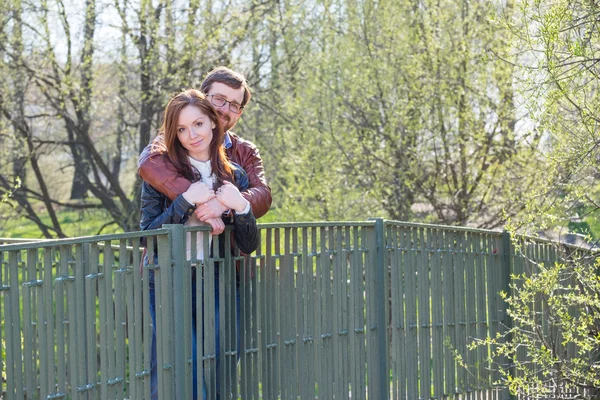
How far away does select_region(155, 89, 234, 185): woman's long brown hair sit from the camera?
14.2 ft

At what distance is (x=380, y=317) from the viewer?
17.8 feet

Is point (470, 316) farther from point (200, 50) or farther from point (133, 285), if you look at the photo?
point (200, 50)

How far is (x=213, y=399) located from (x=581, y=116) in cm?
231

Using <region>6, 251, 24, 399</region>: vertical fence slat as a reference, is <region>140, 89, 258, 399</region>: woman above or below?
above

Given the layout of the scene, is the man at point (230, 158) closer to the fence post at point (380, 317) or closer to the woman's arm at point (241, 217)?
the woman's arm at point (241, 217)

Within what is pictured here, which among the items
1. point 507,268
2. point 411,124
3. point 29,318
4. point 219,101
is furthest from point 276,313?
point 411,124

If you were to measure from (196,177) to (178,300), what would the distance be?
0.65m

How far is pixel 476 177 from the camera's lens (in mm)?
9102

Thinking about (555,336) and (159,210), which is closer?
(159,210)

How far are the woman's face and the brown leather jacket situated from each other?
133mm

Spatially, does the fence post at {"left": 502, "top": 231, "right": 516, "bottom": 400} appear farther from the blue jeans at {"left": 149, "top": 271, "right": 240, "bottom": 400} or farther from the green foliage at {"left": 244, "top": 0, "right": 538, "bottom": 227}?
the blue jeans at {"left": 149, "top": 271, "right": 240, "bottom": 400}

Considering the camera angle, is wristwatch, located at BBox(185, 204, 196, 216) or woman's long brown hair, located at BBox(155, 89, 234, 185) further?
woman's long brown hair, located at BBox(155, 89, 234, 185)

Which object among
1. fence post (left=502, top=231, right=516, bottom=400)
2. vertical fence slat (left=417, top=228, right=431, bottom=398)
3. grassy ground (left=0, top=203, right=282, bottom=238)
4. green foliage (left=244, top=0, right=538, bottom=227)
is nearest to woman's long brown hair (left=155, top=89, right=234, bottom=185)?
vertical fence slat (left=417, top=228, right=431, bottom=398)

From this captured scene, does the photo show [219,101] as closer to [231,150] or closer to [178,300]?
[231,150]
